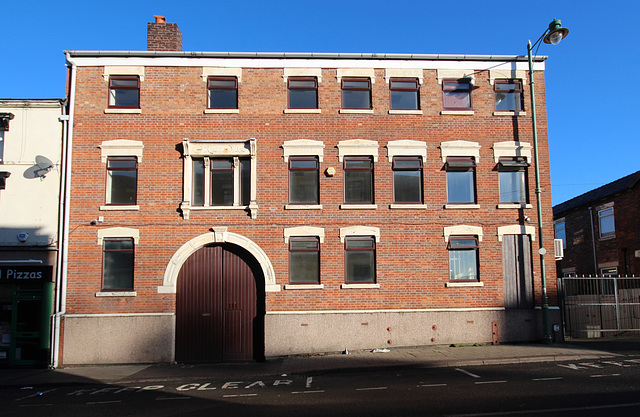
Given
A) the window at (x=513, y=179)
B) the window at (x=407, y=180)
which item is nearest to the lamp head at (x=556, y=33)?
the window at (x=513, y=179)

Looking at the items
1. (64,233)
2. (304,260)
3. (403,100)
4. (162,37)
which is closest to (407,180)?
(403,100)

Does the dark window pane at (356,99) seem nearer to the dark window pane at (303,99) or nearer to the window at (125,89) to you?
the dark window pane at (303,99)

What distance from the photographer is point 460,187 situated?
1689cm

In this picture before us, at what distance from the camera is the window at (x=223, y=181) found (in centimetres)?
1620

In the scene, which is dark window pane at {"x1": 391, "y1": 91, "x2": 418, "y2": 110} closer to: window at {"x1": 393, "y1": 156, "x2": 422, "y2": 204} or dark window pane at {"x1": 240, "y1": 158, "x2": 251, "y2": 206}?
window at {"x1": 393, "y1": 156, "x2": 422, "y2": 204}

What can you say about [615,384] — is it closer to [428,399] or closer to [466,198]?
[428,399]

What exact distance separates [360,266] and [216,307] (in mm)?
4685

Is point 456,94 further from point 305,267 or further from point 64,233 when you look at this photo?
point 64,233

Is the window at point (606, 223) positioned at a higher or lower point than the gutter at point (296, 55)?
lower

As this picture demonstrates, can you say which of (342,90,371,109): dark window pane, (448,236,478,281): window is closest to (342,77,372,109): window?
(342,90,371,109): dark window pane

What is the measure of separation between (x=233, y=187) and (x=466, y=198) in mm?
7631

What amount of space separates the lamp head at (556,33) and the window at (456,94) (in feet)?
9.35

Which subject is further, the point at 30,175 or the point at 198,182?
the point at 198,182

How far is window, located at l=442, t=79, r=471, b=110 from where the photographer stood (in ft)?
56.0
